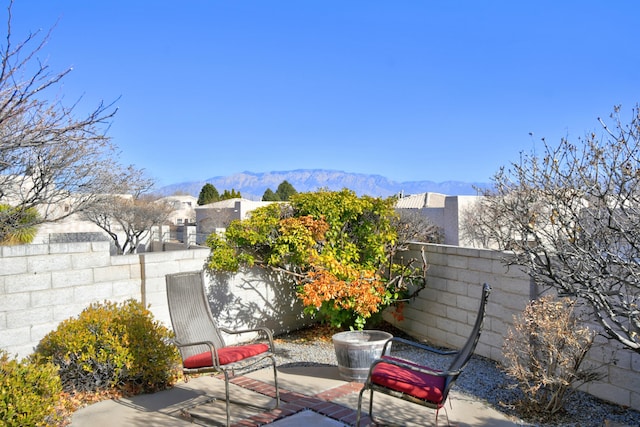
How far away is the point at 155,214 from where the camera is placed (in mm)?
22844

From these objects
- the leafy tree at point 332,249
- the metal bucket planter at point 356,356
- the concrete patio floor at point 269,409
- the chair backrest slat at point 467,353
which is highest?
the leafy tree at point 332,249

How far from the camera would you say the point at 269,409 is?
4.26 meters

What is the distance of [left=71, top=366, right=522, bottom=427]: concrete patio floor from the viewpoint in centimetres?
399

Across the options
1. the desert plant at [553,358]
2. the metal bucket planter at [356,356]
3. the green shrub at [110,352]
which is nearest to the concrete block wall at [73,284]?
the green shrub at [110,352]

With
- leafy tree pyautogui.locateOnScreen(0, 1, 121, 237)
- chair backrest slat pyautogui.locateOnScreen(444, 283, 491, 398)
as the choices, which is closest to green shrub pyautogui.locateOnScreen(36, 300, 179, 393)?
leafy tree pyautogui.locateOnScreen(0, 1, 121, 237)

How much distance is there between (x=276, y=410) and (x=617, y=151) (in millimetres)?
3386

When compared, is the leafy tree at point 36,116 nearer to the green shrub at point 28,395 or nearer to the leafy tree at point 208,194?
the green shrub at point 28,395

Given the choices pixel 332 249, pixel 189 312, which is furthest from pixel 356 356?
pixel 332 249

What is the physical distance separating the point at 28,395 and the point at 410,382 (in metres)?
2.75

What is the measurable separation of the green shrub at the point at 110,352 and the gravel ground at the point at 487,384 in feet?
5.64

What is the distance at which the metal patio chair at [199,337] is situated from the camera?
416 centimetres

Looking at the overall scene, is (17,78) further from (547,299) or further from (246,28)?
(246,28)

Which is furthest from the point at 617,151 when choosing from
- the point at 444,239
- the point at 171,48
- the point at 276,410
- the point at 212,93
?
the point at 212,93

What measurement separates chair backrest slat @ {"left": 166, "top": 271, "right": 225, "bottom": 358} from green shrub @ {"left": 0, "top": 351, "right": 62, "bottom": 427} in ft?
4.10
